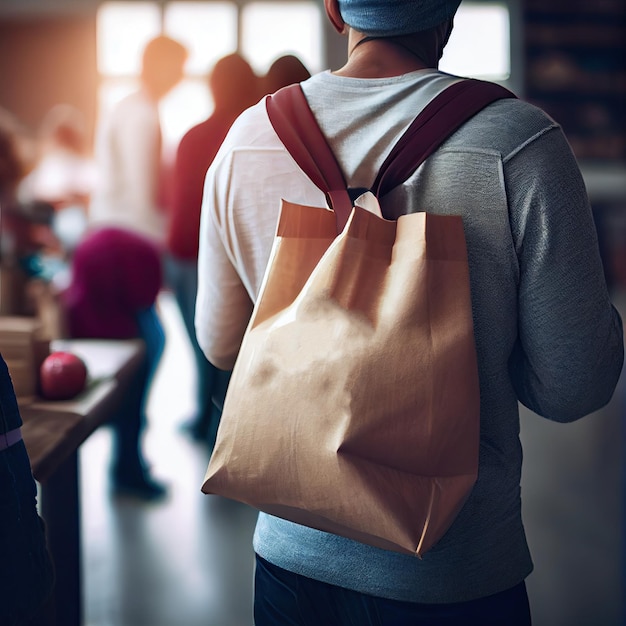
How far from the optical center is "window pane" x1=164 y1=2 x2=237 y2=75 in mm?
7512

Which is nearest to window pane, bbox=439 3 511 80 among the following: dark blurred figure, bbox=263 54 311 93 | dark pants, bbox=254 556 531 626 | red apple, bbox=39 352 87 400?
dark blurred figure, bbox=263 54 311 93

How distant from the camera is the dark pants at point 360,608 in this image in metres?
0.79

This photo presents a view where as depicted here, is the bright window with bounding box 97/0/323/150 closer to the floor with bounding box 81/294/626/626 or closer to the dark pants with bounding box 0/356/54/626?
the floor with bounding box 81/294/626/626

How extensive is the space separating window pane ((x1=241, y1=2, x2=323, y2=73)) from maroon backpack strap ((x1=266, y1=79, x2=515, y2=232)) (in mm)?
6950

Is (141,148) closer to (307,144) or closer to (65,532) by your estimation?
(65,532)

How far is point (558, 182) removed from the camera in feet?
2.35

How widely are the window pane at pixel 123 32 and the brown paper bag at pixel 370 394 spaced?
290 inches

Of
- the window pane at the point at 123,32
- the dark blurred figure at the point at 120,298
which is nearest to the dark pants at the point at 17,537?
the dark blurred figure at the point at 120,298

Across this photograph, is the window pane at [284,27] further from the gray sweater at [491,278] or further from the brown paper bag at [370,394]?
the brown paper bag at [370,394]

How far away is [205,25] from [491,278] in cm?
742

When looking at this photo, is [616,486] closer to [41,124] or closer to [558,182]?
[558,182]

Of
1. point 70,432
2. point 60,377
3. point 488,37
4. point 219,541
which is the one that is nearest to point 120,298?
point 219,541

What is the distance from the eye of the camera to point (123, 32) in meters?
7.66

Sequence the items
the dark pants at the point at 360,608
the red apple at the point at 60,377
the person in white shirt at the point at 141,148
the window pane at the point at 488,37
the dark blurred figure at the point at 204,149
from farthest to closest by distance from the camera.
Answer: the window pane at the point at 488,37
the person in white shirt at the point at 141,148
the dark blurred figure at the point at 204,149
the red apple at the point at 60,377
the dark pants at the point at 360,608
